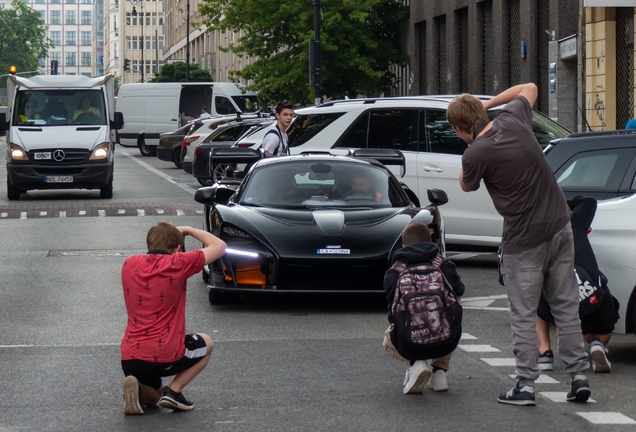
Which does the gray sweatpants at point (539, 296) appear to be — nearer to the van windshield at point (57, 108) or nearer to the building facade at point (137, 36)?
the van windshield at point (57, 108)

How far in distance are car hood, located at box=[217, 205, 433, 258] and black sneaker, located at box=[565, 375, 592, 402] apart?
373 cm

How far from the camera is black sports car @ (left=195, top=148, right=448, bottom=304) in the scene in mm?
10547

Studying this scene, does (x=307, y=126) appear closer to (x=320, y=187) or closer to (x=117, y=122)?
(x=320, y=187)

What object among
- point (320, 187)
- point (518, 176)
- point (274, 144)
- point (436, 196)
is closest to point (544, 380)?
point (518, 176)

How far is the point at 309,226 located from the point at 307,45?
3250 centimetres

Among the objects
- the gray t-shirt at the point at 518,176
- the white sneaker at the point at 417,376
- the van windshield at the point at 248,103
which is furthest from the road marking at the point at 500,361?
the van windshield at the point at 248,103

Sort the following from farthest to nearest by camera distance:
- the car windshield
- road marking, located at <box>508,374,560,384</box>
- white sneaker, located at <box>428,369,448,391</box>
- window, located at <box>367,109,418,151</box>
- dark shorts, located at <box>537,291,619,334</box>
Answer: window, located at <box>367,109,418,151</box> < the car windshield < dark shorts, located at <box>537,291,619,334</box> < road marking, located at <box>508,374,560,384</box> < white sneaker, located at <box>428,369,448,391</box>

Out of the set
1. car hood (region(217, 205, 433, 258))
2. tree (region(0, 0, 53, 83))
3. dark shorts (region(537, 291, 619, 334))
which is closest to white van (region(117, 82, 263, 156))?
car hood (region(217, 205, 433, 258))

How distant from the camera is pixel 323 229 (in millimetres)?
10750

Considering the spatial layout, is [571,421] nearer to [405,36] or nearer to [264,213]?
[264,213]

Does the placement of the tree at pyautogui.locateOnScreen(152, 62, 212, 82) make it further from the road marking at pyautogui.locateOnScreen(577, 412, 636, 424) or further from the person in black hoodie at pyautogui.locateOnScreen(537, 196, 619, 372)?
the road marking at pyautogui.locateOnScreen(577, 412, 636, 424)

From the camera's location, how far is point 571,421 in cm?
654

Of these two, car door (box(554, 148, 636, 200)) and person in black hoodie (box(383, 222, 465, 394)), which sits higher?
car door (box(554, 148, 636, 200))

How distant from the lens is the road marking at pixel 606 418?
257 inches
